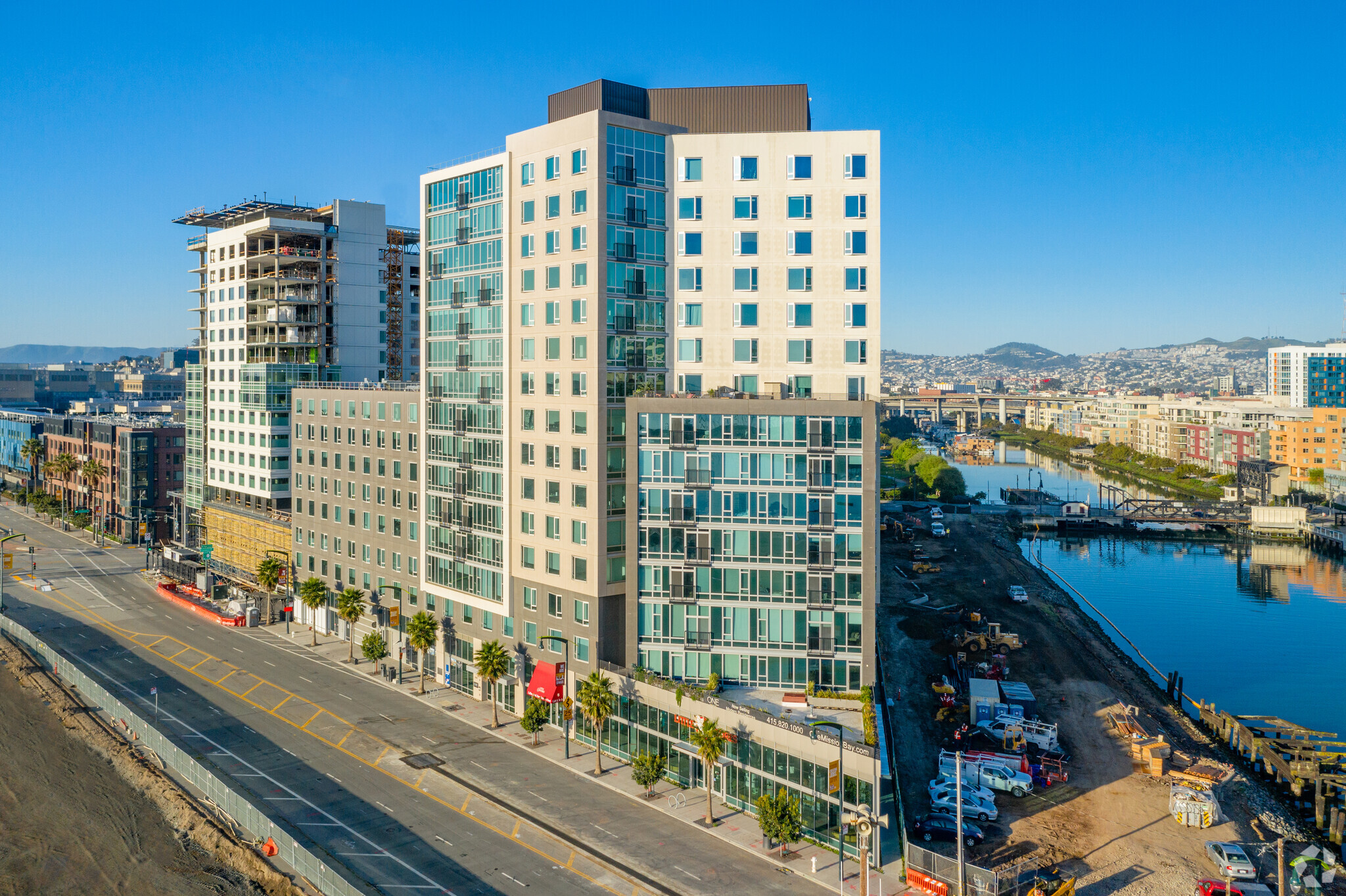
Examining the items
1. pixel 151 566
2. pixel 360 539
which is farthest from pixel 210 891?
pixel 151 566

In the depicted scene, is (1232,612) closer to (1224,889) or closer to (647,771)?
(1224,889)

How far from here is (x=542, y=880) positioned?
48344 mm

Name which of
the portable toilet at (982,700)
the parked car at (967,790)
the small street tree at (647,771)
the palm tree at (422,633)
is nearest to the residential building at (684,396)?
the small street tree at (647,771)

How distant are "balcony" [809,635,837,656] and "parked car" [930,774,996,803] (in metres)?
10.8

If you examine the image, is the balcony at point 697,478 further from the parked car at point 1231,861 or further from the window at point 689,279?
the parked car at point 1231,861

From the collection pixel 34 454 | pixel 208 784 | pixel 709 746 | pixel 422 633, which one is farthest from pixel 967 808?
A: pixel 34 454

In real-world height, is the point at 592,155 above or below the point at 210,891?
above

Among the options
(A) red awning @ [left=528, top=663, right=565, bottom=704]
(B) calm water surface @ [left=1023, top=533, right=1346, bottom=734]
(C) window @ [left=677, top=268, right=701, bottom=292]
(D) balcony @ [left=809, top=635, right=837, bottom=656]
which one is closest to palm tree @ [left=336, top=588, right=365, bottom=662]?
(A) red awning @ [left=528, top=663, right=565, bottom=704]

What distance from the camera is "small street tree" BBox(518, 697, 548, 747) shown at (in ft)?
220

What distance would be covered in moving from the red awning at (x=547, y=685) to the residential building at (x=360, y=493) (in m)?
18.4

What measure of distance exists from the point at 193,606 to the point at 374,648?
40700 millimetres

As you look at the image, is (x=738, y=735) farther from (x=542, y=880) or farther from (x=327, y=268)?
(x=327, y=268)

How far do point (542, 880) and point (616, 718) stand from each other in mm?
17554

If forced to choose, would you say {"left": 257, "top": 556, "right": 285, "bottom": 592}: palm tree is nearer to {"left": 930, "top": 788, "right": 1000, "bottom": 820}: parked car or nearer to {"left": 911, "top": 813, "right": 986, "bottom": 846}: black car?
{"left": 930, "top": 788, "right": 1000, "bottom": 820}: parked car
